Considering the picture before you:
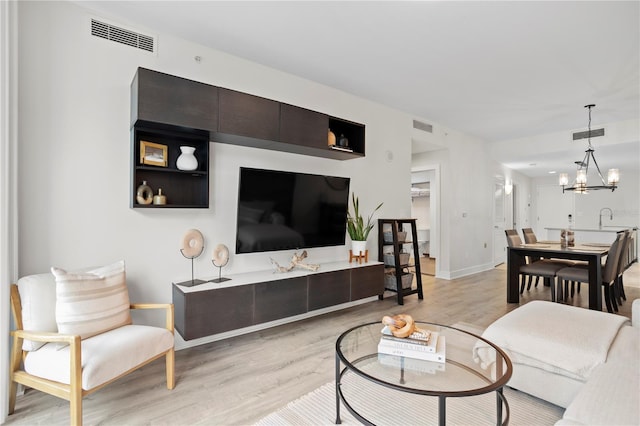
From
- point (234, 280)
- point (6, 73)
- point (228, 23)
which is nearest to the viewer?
point (6, 73)

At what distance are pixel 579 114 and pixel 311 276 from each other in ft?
15.9

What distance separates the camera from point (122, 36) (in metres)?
2.58

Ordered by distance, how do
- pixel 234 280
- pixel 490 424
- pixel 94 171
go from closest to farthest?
pixel 490 424 → pixel 94 171 → pixel 234 280

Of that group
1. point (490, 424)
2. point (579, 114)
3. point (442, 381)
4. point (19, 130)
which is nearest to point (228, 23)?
point (19, 130)

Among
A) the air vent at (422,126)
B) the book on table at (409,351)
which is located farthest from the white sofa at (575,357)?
the air vent at (422,126)

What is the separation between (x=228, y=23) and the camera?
265 centimetres

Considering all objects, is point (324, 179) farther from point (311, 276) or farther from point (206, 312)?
point (206, 312)

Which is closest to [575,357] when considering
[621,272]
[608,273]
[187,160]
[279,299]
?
[279,299]

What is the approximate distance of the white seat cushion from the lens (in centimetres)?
170

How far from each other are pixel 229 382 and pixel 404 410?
1.20 meters

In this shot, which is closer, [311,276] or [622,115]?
[311,276]

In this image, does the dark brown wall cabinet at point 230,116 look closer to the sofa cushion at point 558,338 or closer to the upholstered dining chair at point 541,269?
the sofa cushion at point 558,338

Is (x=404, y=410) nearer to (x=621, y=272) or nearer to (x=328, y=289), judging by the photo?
(x=328, y=289)

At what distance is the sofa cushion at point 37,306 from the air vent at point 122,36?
6.09 ft
